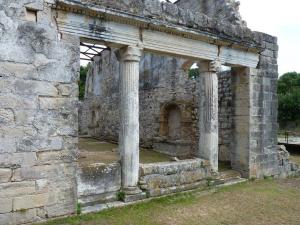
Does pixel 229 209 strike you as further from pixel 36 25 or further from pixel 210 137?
pixel 36 25

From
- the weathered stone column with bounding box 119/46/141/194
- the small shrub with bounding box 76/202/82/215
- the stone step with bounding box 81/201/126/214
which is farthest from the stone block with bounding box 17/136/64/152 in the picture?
the weathered stone column with bounding box 119/46/141/194

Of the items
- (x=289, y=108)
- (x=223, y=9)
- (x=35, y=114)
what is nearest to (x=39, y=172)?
(x=35, y=114)

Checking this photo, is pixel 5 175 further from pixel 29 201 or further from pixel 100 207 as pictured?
pixel 100 207

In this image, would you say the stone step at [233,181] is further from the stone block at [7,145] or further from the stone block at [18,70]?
the stone block at [18,70]

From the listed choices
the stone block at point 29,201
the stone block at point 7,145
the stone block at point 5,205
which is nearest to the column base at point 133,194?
the stone block at point 29,201

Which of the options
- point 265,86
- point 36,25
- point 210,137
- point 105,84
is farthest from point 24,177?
point 105,84

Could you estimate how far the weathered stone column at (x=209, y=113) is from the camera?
22.0ft

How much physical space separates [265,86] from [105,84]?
10605mm

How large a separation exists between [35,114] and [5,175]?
926 mm

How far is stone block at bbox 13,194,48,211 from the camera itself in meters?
4.21

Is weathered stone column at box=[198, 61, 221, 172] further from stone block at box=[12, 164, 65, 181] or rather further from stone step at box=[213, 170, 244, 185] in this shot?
stone block at box=[12, 164, 65, 181]

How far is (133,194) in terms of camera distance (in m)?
5.38

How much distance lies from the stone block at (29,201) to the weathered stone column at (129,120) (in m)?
1.49

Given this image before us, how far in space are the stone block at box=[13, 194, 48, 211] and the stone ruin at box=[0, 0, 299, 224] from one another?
14mm
